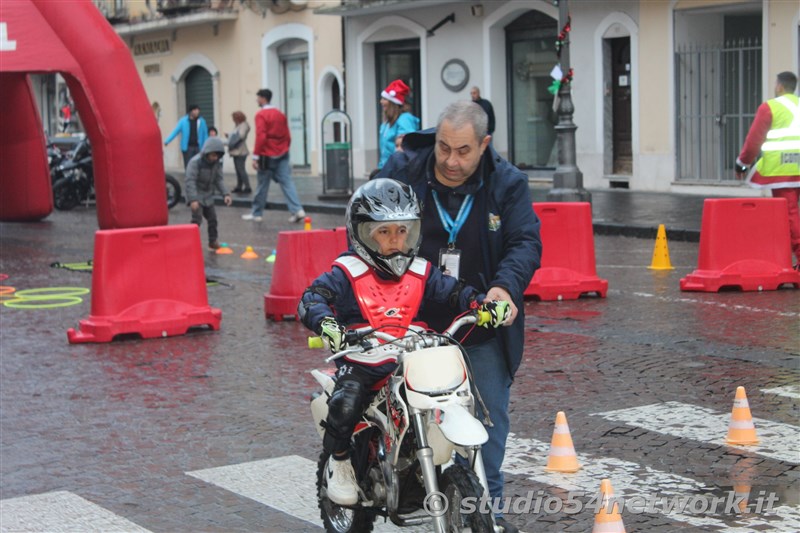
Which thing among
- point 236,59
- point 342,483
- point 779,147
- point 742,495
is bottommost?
point 742,495

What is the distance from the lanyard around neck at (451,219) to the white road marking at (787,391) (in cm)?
339

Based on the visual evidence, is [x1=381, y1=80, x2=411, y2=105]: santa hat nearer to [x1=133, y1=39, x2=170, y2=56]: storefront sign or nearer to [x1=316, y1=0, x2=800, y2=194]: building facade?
[x1=316, y1=0, x2=800, y2=194]: building facade

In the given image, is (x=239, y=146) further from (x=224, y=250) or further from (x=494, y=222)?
(x=494, y=222)

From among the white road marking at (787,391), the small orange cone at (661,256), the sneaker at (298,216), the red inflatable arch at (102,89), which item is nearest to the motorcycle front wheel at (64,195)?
the sneaker at (298,216)

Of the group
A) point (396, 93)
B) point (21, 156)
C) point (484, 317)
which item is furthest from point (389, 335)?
point (21, 156)

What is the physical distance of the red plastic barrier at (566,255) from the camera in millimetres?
11961

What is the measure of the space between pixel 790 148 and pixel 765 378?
17.8 ft

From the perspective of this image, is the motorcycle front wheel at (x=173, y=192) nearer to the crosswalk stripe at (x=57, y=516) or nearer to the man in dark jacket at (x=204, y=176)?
the man in dark jacket at (x=204, y=176)

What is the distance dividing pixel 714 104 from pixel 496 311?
64.6 ft

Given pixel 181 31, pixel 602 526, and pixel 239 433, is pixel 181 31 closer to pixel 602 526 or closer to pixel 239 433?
pixel 239 433

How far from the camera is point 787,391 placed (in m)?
7.79

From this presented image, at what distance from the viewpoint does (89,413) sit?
7.77 metres

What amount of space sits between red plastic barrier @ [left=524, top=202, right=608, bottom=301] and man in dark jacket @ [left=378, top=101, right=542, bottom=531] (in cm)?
686

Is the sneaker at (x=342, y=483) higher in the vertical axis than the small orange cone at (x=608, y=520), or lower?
higher
